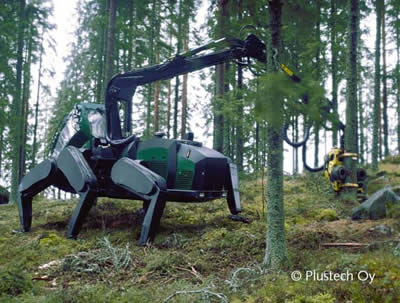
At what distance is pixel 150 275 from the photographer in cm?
519

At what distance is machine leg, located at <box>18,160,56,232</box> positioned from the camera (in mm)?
8531

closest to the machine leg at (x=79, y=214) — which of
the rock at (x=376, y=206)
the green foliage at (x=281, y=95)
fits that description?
the green foliage at (x=281, y=95)

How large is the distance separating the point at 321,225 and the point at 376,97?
11.1 metres

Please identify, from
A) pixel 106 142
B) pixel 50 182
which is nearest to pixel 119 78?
pixel 106 142

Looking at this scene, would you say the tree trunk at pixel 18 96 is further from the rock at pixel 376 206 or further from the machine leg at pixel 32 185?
the rock at pixel 376 206

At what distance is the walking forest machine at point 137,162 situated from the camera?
7.03 m

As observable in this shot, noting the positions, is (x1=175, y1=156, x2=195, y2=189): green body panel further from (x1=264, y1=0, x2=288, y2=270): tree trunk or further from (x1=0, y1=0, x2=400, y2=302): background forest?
(x1=264, y1=0, x2=288, y2=270): tree trunk

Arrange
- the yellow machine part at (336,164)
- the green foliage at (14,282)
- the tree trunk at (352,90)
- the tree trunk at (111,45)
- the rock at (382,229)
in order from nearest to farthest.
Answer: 1. the green foliage at (14,282)
2. the rock at (382,229)
3. the tree trunk at (352,90)
4. the yellow machine part at (336,164)
5. the tree trunk at (111,45)

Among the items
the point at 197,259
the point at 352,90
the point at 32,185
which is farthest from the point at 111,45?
the point at 197,259

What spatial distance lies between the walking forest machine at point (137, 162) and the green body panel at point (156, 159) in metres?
0.02

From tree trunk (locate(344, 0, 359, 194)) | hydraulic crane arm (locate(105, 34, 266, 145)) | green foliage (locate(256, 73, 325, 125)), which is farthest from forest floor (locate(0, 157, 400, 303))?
hydraulic crane arm (locate(105, 34, 266, 145))

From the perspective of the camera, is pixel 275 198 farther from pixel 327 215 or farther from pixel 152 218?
pixel 327 215

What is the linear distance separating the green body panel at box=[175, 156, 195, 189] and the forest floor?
3.02ft

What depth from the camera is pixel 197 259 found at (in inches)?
228
